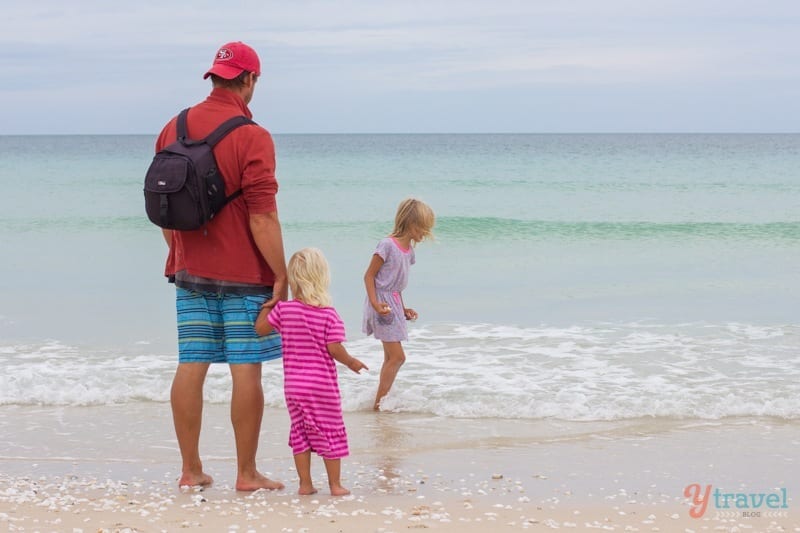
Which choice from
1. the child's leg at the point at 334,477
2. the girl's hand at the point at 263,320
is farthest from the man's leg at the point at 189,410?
the child's leg at the point at 334,477

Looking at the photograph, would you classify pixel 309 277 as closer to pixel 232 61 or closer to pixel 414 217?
pixel 232 61

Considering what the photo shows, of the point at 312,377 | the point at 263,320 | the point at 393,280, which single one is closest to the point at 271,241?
the point at 263,320

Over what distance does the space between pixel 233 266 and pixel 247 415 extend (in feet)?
2.23

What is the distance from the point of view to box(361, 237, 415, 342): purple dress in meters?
6.10

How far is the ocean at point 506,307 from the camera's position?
22.3ft

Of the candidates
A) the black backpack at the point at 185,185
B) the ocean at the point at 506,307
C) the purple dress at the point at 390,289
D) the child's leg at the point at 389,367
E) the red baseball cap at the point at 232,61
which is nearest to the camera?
the black backpack at the point at 185,185

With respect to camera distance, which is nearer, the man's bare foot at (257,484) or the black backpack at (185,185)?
the black backpack at (185,185)

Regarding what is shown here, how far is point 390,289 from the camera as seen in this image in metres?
6.21

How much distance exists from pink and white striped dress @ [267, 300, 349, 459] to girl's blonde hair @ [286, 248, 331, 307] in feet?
0.14

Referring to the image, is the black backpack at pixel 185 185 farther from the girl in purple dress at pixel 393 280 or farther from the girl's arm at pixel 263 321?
the girl in purple dress at pixel 393 280

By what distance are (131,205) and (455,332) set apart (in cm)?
1815

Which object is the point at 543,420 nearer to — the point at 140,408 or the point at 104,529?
the point at 140,408

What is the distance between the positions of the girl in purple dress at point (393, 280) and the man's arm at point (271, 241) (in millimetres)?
1722

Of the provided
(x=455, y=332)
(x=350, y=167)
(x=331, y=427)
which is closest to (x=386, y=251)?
(x=331, y=427)
